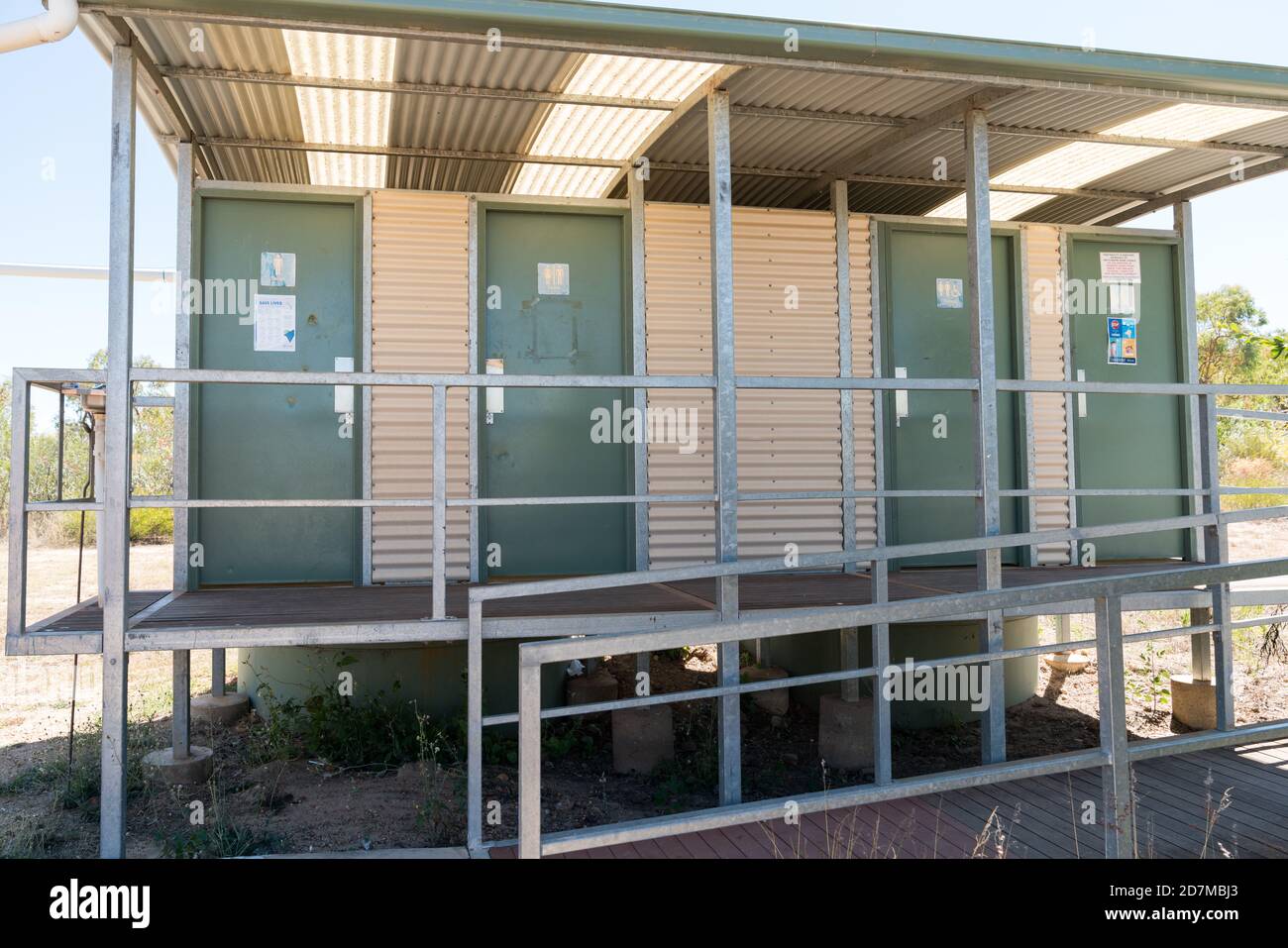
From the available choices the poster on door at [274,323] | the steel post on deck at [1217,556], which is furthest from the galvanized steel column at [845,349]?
the poster on door at [274,323]

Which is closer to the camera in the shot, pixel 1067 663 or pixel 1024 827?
pixel 1024 827

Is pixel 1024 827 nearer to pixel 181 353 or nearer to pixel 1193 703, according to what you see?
pixel 1193 703

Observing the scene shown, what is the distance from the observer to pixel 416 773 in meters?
5.77

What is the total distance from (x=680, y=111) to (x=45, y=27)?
122 inches

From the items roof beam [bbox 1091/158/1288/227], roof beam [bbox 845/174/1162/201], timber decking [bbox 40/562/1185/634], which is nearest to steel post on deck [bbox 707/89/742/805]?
timber decking [bbox 40/562/1185/634]

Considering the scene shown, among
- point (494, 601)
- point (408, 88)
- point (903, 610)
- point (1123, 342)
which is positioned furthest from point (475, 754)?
point (1123, 342)

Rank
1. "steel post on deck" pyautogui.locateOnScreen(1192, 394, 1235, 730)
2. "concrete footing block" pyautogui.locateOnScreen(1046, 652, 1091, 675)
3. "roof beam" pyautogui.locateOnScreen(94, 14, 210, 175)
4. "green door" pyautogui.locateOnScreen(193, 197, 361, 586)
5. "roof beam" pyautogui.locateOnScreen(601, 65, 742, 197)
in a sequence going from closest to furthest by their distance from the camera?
"roof beam" pyautogui.locateOnScreen(94, 14, 210, 175), "roof beam" pyautogui.locateOnScreen(601, 65, 742, 197), "steel post on deck" pyautogui.locateOnScreen(1192, 394, 1235, 730), "green door" pyautogui.locateOnScreen(193, 197, 361, 586), "concrete footing block" pyautogui.locateOnScreen(1046, 652, 1091, 675)

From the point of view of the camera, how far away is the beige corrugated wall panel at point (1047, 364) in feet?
24.9

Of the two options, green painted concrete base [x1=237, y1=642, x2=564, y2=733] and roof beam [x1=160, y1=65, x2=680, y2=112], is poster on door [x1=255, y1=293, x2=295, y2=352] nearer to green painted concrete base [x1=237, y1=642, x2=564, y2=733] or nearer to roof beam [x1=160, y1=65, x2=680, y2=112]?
roof beam [x1=160, y1=65, x2=680, y2=112]

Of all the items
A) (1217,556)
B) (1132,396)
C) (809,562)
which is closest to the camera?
(809,562)

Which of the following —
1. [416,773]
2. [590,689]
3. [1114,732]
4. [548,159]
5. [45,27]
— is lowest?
[416,773]

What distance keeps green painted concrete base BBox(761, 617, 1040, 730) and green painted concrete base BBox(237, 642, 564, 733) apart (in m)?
2.16

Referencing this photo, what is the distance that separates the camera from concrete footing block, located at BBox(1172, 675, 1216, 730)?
269 inches

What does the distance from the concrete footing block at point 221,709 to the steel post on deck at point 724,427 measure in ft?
13.6
